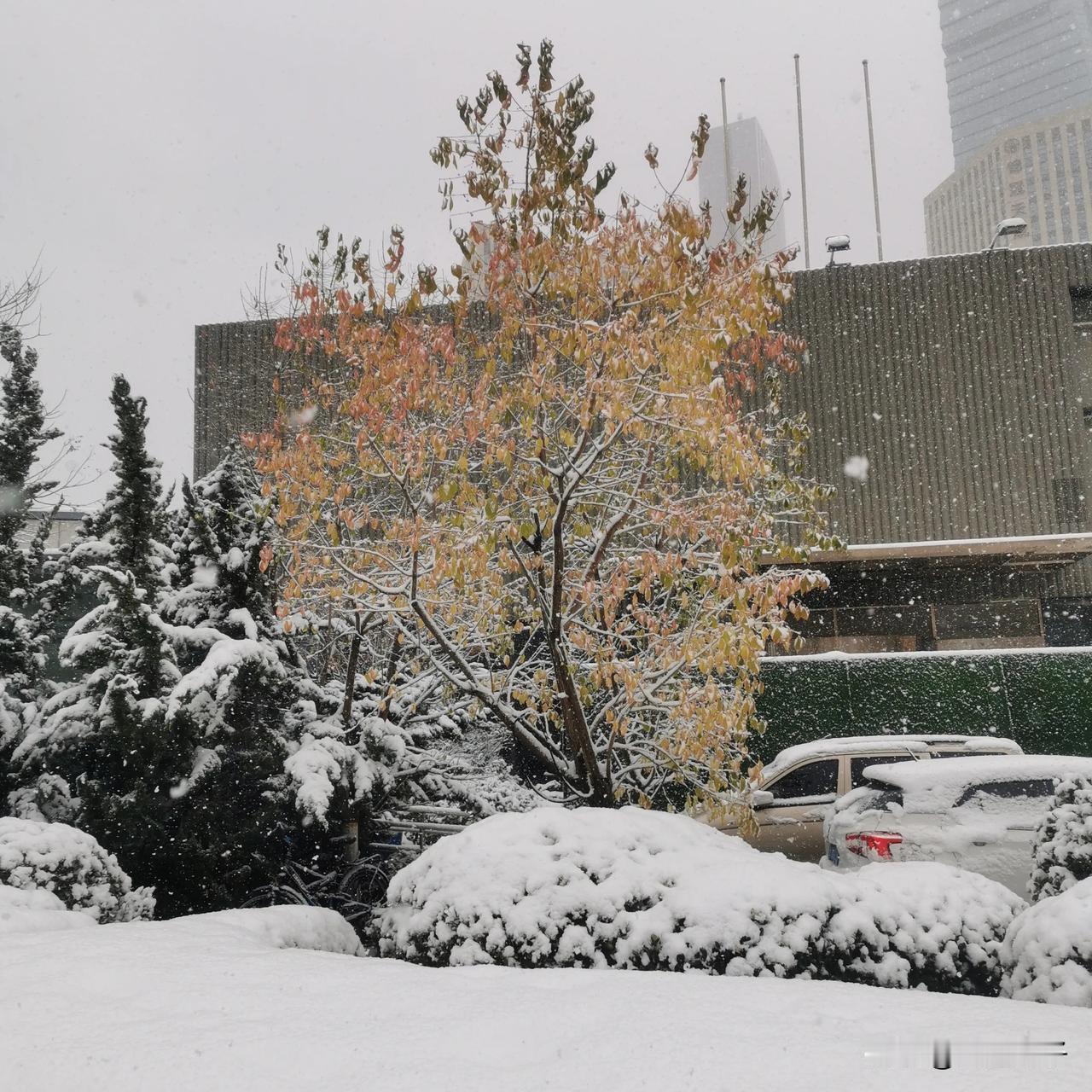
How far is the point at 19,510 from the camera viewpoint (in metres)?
9.01

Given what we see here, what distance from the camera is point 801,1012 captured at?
116 inches

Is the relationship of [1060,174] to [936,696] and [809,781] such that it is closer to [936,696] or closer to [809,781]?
[936,696]

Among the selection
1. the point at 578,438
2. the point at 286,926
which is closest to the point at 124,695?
the point at 286,926

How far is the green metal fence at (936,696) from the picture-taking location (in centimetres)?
1298

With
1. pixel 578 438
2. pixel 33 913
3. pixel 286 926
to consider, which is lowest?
pixel 286 926

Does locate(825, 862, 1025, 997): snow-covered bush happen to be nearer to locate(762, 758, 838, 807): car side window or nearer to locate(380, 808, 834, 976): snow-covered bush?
locate(380, 808, 834, 976): snow-covered bush

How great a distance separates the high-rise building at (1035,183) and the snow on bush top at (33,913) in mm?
160473

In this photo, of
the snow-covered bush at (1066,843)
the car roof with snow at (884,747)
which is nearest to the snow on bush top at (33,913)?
the snow-covered bush at (1066,843)

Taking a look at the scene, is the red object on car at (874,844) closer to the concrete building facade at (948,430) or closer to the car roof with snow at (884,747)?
the car roof with snow at (884,747)

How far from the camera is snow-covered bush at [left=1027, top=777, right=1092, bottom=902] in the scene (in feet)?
15.8

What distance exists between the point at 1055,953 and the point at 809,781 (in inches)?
217

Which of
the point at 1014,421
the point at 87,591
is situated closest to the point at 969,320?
the point at 1014,421

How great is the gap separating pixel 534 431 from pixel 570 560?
1719mm

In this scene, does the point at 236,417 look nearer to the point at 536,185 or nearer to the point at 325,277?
the point at 325,277
